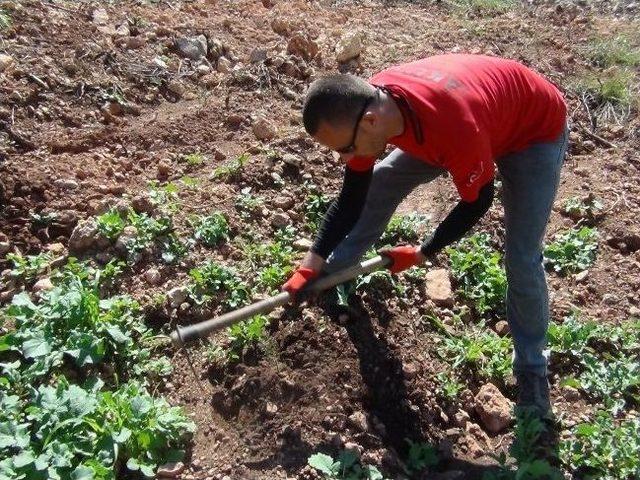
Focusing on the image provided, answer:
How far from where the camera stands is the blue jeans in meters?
2.78

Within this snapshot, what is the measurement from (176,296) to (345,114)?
1358 millimetres

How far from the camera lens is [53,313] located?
118 inches

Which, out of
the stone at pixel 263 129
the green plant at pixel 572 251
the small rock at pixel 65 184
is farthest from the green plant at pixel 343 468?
the stone at pixel 263 129

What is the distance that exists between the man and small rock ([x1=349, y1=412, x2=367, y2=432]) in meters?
0.55

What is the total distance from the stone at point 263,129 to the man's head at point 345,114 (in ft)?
5.97

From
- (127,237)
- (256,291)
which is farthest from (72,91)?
(256,291)

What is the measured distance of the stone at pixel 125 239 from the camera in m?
3.45

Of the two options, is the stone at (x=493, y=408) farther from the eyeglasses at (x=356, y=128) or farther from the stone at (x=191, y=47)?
the stone at (x=191, y=47)

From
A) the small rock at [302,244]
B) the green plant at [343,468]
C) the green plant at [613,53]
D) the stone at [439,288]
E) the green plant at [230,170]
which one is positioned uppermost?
the green plant at [613,53]

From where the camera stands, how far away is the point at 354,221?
2.94 m

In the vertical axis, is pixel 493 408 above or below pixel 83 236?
below

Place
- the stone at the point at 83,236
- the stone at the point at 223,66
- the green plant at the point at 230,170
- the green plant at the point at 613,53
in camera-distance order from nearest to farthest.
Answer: the stone at the point at 83,236 < the green plant at the point at 230,170 < the stone at the point at 223,66 < the green plant at the point at 613,53

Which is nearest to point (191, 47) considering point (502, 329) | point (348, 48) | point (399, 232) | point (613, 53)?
point (348, 48)

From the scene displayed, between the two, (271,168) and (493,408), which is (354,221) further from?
(271,168)
